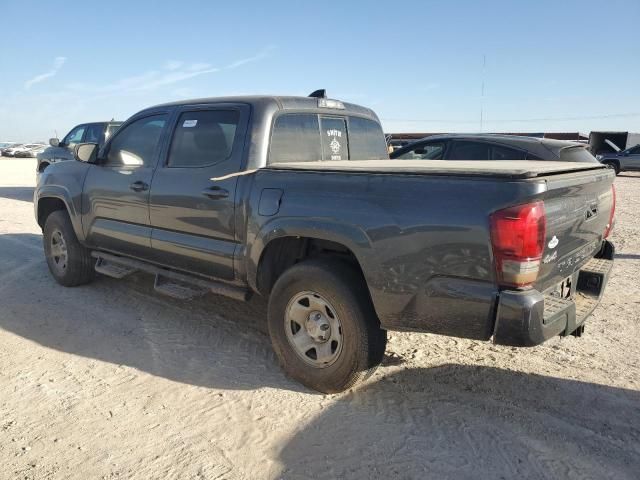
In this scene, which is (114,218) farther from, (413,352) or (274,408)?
(413,352)

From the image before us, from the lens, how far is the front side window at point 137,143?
4422 mm

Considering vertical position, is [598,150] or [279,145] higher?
[279,145]

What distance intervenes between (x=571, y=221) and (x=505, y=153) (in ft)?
14.8

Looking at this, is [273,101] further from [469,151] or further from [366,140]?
[469,151]

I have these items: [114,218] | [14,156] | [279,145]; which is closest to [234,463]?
[279,145]

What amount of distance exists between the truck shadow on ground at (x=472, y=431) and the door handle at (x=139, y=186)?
7.98 ft

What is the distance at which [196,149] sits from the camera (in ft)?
13.3

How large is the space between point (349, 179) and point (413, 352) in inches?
64.0

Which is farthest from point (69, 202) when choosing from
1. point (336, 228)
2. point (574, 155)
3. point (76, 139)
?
point (76, 139)

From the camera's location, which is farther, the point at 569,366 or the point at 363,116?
the point at 363,116

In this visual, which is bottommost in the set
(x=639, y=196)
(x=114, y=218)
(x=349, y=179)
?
(x=639, y=196)

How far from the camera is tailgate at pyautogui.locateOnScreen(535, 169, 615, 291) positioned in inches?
103

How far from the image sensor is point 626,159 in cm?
2311

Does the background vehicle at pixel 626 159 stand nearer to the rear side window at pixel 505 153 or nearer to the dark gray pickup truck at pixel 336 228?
the rear side window at pixel 505 153
